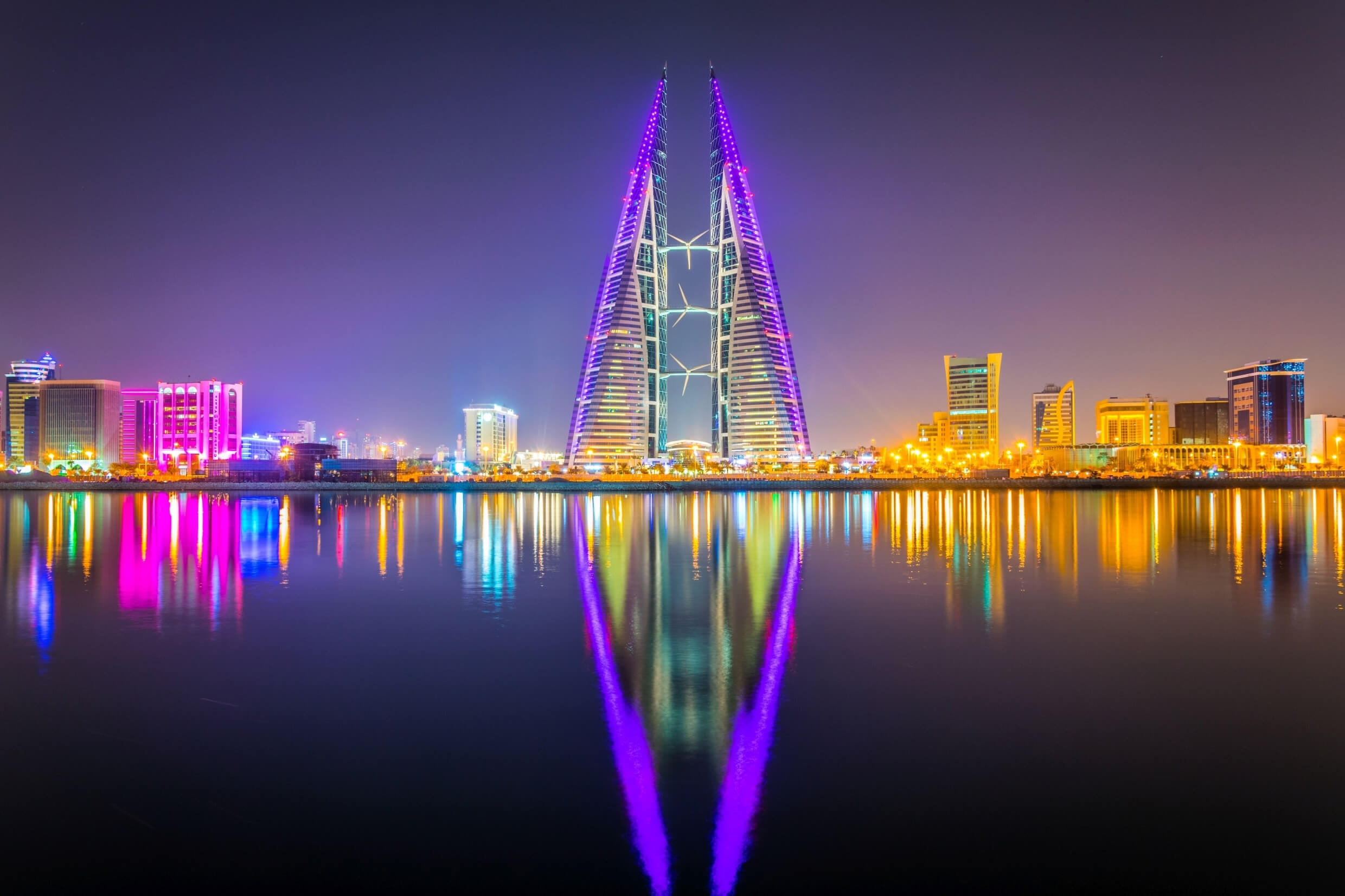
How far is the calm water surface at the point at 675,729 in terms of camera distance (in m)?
5.98

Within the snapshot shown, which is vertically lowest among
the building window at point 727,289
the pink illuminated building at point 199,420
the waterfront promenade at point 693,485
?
the waterfront promenade at point 693,485

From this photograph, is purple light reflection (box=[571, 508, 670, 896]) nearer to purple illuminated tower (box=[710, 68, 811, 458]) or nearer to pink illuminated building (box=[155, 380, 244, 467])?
purple illuminated tower (box=[710, 68, 811, 458])

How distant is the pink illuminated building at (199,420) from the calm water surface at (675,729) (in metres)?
163

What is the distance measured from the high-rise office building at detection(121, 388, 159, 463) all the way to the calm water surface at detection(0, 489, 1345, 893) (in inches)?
7099

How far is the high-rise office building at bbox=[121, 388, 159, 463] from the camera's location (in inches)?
6757

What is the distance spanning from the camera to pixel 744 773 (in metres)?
7.30

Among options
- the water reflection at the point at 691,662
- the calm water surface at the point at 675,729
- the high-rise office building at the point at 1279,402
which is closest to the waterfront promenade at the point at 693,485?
the water reflection at the point at 691,662

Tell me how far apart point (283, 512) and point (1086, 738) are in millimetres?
52980

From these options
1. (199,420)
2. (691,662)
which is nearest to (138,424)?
(199,420)

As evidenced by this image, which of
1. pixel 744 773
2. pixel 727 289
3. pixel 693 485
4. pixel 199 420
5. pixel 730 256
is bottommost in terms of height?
pixel 693 485

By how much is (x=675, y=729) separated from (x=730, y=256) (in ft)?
443

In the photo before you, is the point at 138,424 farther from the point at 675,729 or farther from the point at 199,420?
the point at 675,729

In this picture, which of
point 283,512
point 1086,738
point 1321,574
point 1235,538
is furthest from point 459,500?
point 1086,738

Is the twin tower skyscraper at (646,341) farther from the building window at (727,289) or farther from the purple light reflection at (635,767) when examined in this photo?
the purple light reflection at (635,767)
